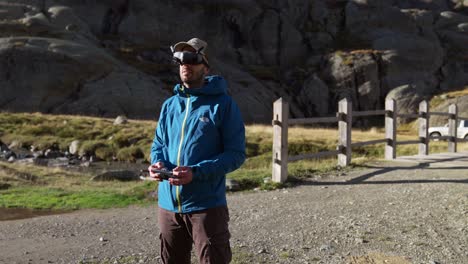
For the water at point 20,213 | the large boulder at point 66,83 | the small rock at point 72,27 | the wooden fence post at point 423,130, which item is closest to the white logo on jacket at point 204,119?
the water at point 20,213

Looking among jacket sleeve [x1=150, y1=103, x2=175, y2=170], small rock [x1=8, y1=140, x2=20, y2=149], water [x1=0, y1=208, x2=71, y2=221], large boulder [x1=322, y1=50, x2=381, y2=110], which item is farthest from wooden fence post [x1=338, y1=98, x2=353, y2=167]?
large boulder [x1=322, y1=50, x2=381, y2=110]

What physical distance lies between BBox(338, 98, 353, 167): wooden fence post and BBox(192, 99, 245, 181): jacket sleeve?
11.0 meters

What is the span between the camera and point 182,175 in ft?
13.0

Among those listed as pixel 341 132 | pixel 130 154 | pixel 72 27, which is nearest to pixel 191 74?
pixel 341 132

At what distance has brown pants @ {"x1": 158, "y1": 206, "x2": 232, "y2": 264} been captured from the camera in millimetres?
4180

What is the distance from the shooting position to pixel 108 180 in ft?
55.8

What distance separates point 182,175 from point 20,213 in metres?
8.45

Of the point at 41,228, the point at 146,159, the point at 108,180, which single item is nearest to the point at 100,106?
the point at 146,159

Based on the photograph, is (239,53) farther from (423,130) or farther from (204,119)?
(204,119)

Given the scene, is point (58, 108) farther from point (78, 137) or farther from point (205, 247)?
point (205, 247)

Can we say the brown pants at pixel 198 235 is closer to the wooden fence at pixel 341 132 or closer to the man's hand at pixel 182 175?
the man's hand at pixel 182 175

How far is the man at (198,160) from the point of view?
4.18 metres

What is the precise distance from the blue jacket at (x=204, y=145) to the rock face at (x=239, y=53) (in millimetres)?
43449

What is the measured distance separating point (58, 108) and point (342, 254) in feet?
146
